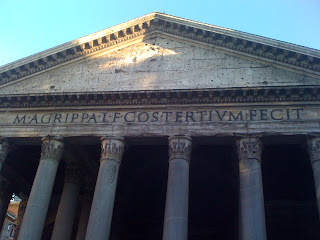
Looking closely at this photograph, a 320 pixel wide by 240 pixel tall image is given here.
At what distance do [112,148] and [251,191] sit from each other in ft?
12.8

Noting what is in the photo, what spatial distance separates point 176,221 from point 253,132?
3172mm

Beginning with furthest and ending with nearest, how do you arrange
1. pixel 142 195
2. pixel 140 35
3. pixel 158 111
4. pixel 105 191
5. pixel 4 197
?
1. pixel 142 195
2. pixel 4 197
3. pixel 140 35
4. pixel 158 111
5. pixel 105 191

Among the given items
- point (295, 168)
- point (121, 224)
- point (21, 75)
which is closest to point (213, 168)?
point (295, 168)

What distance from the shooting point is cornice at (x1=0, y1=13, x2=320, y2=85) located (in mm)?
11734

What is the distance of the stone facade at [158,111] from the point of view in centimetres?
1005

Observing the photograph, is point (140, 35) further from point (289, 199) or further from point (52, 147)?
point (289, 199)

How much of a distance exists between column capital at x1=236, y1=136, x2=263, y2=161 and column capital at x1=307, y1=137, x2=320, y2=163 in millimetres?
1232

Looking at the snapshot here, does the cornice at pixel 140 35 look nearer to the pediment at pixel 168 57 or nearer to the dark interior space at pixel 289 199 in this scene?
the pediment at pixel 168 57

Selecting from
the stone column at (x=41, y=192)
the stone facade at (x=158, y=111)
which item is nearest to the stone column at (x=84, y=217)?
the stone facade at (x=158, y=111)

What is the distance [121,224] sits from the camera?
14586 millimetres

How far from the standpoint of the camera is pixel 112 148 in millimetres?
10781

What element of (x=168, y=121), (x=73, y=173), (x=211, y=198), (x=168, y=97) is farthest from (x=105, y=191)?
(x=211, y=198)

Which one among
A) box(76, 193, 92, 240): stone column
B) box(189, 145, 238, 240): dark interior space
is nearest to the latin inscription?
box(76, 193, 92, 240): stone column

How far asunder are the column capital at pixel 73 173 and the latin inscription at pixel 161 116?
1.64 m
